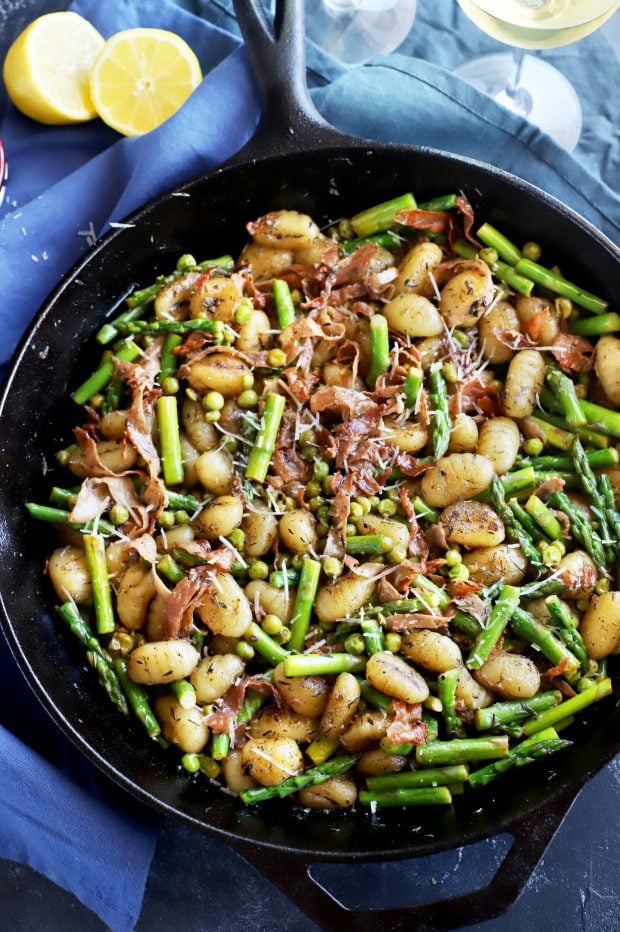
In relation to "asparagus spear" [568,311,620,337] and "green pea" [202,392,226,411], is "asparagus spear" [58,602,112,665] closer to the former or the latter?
"green pea" [202,392,226,411]

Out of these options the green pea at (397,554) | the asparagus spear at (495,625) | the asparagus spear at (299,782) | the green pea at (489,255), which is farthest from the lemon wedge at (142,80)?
the asparagus spear at (299,782)

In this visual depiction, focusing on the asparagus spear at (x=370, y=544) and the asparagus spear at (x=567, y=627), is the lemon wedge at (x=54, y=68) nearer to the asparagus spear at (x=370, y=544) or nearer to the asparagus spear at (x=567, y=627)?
the asparagus spear at (x=370, y=544)

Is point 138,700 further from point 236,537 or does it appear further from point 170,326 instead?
point 170,326

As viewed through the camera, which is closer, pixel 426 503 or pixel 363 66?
pixel 426 503

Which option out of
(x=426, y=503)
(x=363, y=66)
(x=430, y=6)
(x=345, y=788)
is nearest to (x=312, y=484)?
(x=426, y=503)

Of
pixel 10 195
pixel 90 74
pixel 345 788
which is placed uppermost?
pixel 90 74

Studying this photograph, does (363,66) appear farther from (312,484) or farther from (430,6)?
(312,484)

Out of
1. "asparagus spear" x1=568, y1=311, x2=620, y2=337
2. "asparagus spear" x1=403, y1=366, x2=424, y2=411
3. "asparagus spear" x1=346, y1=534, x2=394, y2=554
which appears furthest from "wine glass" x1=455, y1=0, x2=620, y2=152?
"asparagus spear" x1=346, y1=534, x2=394, y2=554
